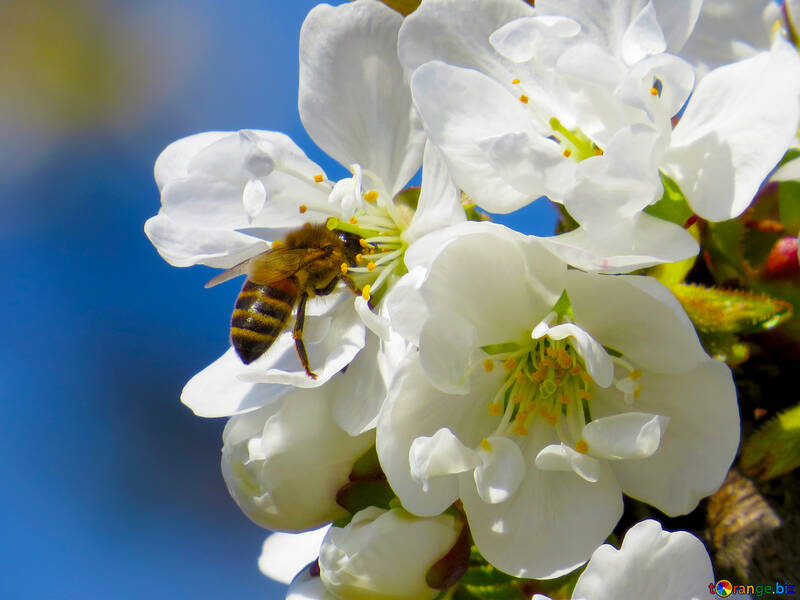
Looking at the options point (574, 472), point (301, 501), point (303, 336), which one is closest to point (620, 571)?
point (574, 472)

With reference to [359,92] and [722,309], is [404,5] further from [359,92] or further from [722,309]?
[722,309]

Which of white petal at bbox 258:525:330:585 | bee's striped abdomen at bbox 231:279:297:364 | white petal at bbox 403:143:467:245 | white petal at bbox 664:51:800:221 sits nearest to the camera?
white petal at bbox 664:51:800:221

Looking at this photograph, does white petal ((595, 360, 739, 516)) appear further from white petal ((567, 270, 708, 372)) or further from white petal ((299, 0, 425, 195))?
white petal ((299, 0, 425, 195))

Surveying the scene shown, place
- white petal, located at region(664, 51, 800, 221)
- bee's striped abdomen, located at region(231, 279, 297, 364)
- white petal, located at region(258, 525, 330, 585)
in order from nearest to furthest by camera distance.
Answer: white petal, located at region(664, 51, 800, 221), bee's striped abdomen, located at region(231, 279, 297, 364), white petal, located at region(258, 525, 330, 585)

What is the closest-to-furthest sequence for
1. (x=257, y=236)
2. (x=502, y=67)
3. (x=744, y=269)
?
(x=502, y=67), (x=744, y=269), (x=257, y=236)

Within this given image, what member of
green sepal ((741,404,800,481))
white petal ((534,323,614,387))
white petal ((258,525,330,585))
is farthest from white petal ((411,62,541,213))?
white petal ((258,525,330,585))

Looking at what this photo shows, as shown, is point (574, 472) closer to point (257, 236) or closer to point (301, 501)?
point (301, 501)
